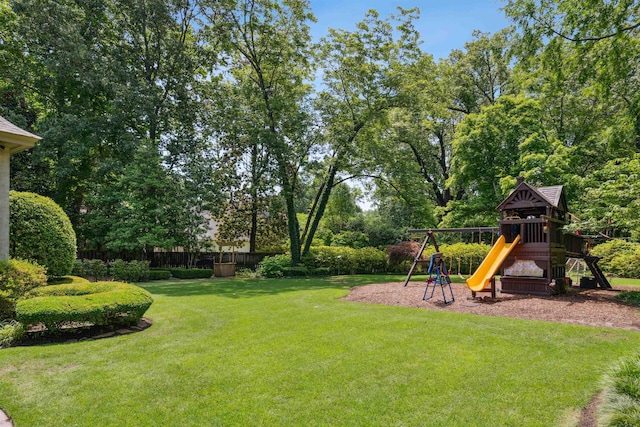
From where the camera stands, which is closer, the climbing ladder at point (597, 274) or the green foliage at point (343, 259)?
the climbing ladder at point (597, 274)

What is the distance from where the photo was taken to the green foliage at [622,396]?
293 centimetres

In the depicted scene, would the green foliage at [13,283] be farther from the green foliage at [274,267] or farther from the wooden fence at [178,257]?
the wooden fence at [178,257]

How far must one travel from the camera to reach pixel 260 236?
27.0 m

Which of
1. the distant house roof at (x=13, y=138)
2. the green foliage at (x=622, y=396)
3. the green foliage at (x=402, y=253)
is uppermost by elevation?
the distant house roof at (x=13, y=138)

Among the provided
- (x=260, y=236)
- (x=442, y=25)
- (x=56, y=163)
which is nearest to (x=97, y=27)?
(x=56, y=163)

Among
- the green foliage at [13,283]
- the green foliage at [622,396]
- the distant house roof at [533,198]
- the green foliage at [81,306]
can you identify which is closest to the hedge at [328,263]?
the distant house roof at [533,198]

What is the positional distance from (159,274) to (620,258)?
22.0 meters

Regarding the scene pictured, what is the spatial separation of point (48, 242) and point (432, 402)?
850 cm

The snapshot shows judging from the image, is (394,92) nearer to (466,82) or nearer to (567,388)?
(466,82)

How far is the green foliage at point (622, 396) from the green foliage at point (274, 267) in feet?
52.7

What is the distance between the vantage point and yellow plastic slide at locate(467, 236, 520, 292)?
979cm

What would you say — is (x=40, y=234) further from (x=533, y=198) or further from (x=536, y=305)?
(x=533, y=198)

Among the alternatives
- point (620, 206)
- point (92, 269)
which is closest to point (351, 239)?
point (92, 269)

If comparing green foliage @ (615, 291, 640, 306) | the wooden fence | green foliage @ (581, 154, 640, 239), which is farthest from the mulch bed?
the wooden fence
